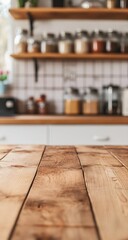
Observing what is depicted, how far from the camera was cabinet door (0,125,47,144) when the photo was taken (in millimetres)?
2654

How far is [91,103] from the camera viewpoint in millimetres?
3100

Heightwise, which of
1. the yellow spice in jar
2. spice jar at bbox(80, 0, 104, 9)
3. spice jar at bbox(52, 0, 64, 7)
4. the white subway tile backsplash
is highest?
spice jar at bbox(52, 0, 64, 7)

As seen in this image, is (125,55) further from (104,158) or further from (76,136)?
(104,158)

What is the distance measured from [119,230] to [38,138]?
7.27 feet

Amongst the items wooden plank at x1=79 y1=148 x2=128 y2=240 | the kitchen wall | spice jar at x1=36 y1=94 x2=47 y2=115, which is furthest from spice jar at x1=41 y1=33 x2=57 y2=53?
wooden plank at x1=79 y1=148 x2=128 y2=240

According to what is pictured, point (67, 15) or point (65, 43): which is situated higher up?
point (67, 15)

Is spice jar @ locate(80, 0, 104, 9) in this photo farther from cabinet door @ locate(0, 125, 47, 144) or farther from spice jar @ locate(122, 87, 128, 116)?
cabinet door @ locate(0, 125, 47, 144)

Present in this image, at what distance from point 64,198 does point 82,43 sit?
2.51 metres

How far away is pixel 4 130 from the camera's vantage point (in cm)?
265

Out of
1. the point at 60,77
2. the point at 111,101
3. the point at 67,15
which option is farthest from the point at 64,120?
the point at 67,15

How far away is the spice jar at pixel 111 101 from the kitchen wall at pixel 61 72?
171mm

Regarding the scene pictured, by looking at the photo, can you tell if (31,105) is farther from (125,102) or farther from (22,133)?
(125,102)

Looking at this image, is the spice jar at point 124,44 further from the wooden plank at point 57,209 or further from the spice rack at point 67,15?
the wooden plank at point 57,209

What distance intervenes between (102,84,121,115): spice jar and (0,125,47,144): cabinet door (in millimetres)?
669
